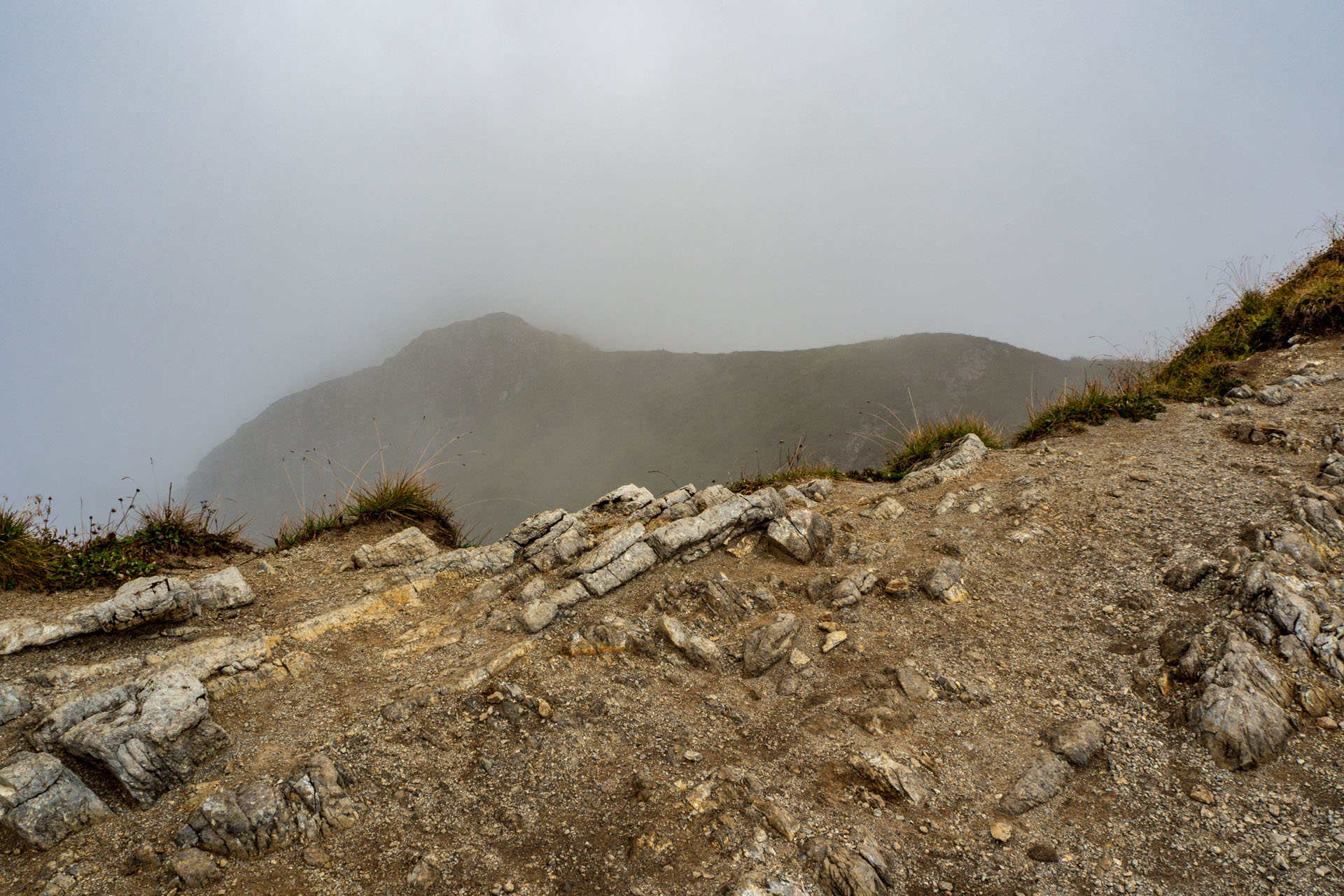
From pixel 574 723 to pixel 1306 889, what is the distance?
5.25m

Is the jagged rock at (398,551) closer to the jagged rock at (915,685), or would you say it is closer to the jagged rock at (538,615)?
the jagged rock at (538,615)

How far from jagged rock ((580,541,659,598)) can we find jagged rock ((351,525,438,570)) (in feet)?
10.5

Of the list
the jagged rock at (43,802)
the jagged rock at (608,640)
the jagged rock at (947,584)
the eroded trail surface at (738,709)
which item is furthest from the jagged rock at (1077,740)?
the jagged rock at (43,802)

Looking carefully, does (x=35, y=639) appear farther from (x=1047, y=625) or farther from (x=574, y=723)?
(x=1047, y=625)

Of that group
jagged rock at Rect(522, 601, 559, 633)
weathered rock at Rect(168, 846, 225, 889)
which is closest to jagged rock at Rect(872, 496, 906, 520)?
jagged rock at Rect(522, 601, 559, 633)

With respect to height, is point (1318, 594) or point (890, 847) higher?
point (1318, 594)

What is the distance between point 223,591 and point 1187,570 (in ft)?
37.6

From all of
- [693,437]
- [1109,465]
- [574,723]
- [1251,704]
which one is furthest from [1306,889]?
[693,437]

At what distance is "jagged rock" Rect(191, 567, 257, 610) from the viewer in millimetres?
7301

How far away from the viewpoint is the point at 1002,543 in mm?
7840

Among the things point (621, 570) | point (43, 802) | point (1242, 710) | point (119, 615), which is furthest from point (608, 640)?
point (1242, 710)

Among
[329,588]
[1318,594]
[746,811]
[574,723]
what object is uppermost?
[329,588]

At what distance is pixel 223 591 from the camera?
7.41 meters

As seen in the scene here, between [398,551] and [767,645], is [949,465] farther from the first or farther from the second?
[398,551]
